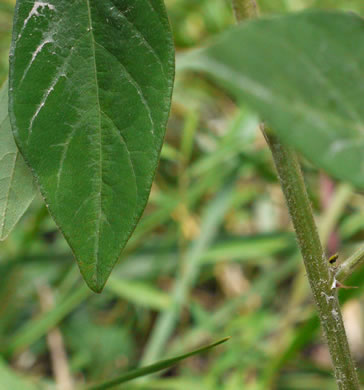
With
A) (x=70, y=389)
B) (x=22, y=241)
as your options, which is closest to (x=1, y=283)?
(x=22, y=241)

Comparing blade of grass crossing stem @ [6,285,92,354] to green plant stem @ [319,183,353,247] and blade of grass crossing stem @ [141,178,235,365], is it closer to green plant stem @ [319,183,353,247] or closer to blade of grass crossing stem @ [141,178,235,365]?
blade of grass crossing stem @ [141,178,235,365]

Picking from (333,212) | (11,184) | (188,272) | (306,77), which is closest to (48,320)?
(188,272)

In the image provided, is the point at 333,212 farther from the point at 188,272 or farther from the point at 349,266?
the point at 349,266

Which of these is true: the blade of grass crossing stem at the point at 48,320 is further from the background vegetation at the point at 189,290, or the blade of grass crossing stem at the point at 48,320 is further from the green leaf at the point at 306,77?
the green leaf at the point at 306,77

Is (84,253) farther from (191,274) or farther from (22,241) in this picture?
(22,241)

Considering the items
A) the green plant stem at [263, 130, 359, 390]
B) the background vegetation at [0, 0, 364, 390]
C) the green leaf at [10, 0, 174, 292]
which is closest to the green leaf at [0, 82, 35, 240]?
the green leaf at [10, 0, 174, 292]

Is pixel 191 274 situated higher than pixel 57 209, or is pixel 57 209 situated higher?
pixel 57 209

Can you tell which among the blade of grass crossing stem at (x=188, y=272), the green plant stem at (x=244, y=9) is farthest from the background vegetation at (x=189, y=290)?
the green plant stem at (x=244, y=9)
